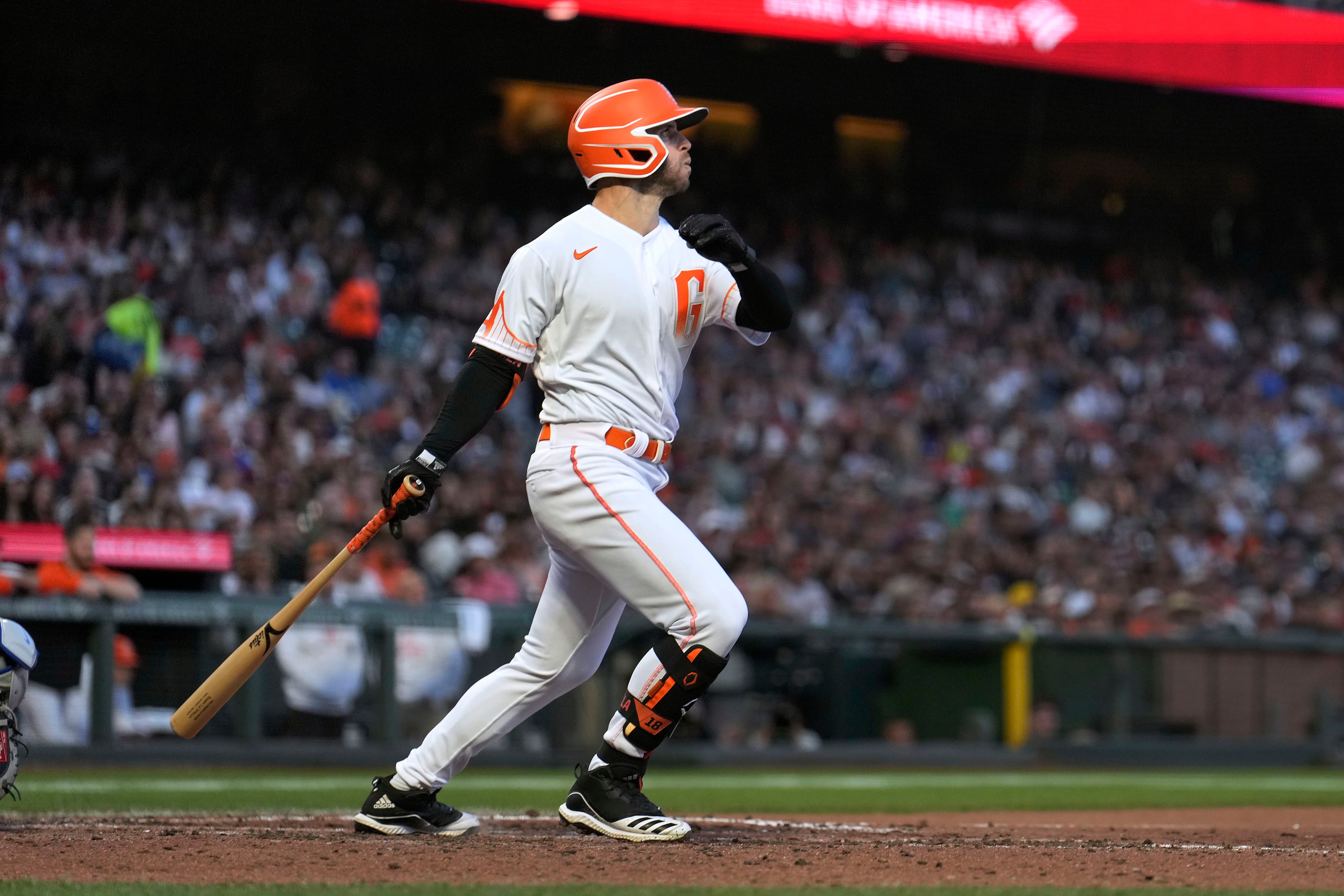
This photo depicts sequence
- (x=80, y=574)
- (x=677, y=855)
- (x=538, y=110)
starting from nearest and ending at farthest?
(x=677, y=855)
(x=80, y=574)
(x=538, y=110)

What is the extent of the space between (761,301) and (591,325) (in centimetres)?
45

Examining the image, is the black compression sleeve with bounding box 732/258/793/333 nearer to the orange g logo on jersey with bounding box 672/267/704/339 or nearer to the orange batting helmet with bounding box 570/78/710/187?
the orange g logo on jersey with bounding box 672/267/704/339

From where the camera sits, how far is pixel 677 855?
3.94 m

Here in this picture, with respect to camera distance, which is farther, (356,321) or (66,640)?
(356,321)

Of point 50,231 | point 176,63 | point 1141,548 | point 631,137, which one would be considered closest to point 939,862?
point 631,137

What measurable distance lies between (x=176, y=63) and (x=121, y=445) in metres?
5.61

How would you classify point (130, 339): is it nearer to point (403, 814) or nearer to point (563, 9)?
point (563, 9)

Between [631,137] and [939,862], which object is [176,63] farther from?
[939,862]

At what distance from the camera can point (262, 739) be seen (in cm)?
902

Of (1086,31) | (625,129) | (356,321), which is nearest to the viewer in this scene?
(625,129)

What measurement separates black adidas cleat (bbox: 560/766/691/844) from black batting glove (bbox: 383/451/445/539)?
2.66 feet

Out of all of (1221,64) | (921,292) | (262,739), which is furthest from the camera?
(921,292)

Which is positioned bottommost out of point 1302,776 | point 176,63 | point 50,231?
point 1302,776

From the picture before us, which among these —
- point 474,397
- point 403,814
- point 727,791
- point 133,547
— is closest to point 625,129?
point 474,397
